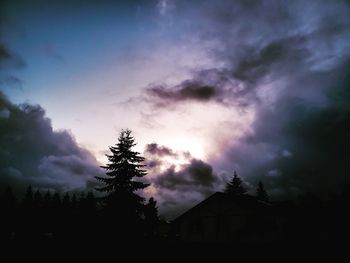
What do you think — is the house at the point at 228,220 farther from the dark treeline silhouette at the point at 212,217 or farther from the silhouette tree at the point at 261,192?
the silhouette tree at the point at 261,192

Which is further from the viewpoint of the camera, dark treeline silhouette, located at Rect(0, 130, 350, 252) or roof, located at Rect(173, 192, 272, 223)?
roof, located at Rect(173, 192, 272, 223)

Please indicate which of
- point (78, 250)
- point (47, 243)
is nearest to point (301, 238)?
point (78, 250)

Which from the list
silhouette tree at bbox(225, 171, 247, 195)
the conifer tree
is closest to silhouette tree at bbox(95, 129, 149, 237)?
the conifer tree

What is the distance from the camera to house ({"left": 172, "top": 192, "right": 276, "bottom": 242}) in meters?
28.6

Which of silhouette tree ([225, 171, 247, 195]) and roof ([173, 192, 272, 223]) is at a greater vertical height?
silhouette tree ([225, 171, 247, 195])

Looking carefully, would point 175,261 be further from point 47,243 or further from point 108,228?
point 108,228

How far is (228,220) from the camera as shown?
30266 millimetres

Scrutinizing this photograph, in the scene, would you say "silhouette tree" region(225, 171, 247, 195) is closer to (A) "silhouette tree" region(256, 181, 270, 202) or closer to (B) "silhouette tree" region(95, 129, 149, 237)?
(A) "silhouette tree" region(256, 181, 270, 202)

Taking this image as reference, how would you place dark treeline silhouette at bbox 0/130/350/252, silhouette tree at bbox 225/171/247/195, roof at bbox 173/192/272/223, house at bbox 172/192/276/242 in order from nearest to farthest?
dark treeline silhouette at bbox 0/130/350/252
house at bbox 172/192/276/242
roof at bbox 173/192/272/223
silhouette tree at bbox 225/171/247/195

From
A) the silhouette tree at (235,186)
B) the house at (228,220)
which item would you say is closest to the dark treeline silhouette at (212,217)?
the house at (228,220)

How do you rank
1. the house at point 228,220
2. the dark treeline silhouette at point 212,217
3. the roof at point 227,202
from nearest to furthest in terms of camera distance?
the dark treeline silhouette at point 212,217 → the house at point 228,220 → the roof at point 227,202

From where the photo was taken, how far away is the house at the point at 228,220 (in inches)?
1128

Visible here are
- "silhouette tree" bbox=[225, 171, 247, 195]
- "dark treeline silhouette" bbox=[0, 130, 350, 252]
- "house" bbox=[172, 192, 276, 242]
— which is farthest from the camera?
"silhouette tree" bbox=[225, 171, 247, 195]

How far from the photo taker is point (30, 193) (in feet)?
261
